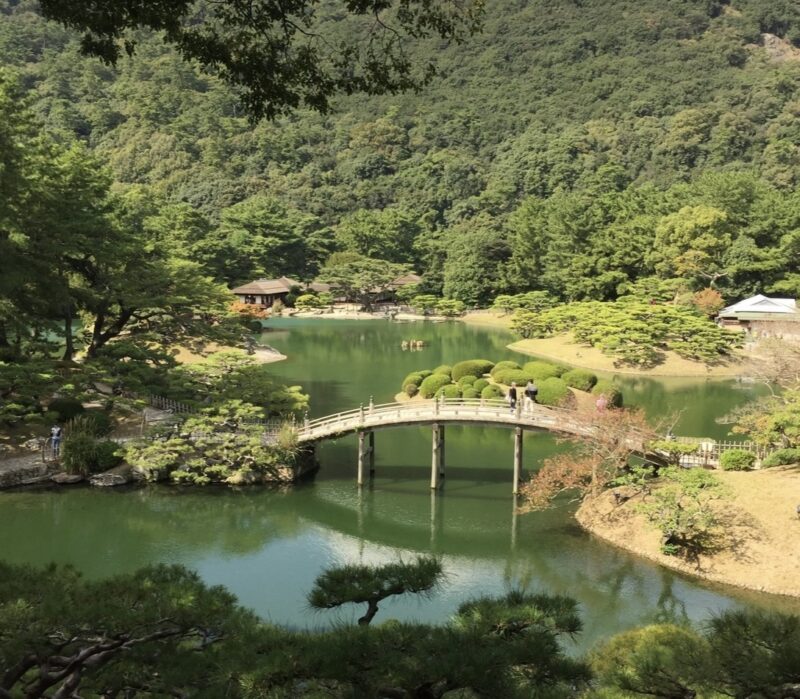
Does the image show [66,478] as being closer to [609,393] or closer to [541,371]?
[609,393]

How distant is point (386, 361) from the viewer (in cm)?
4062

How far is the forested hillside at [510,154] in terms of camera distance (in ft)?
169

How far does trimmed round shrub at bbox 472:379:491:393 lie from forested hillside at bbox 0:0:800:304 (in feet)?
47.0

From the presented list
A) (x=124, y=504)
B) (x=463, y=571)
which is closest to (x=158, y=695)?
(x=463, y=571)

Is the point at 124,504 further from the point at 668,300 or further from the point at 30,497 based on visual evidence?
the point at 668,300

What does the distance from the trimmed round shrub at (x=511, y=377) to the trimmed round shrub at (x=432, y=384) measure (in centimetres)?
214

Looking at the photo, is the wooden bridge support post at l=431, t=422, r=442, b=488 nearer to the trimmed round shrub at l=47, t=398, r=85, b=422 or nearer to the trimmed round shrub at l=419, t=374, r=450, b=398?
the trimmed round shrub at l=419, t=374, r=450, b=398

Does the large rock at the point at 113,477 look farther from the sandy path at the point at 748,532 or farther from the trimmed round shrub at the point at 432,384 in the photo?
the trimmed round shrub at the point at 432,384

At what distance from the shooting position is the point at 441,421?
20297 millimetres

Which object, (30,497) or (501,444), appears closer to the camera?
(30,497)

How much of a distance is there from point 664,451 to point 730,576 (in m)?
4.19

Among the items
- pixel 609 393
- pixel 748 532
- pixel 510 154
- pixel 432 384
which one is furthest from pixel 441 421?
pixel 510 154

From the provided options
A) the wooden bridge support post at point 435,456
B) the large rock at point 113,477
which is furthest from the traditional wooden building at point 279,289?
the wooden bridge support post at point 435,456

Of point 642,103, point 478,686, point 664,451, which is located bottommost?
point 664,451
